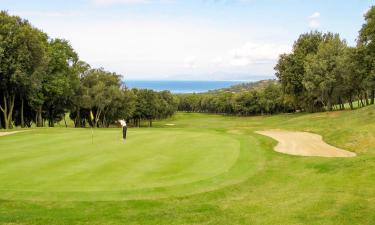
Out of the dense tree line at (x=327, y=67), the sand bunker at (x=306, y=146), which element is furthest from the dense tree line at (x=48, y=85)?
the dense tree line at (x=327, y=67)

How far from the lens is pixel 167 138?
80.4 ft

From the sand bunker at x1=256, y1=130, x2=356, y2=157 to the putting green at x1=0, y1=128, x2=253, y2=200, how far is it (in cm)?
332

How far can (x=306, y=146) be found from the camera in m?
23.6

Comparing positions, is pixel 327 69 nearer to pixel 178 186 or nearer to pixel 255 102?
pixel 178 186

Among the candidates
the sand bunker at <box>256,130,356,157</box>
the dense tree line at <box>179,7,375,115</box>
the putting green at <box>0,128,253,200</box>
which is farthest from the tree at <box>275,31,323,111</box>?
the putting green at <box>0,128,253,200</box>

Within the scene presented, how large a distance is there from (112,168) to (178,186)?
11.4 ft

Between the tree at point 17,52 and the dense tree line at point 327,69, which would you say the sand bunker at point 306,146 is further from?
the tree at point 17,52

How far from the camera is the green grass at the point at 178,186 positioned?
10.5 m

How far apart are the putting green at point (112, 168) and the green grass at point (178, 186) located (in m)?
0.04

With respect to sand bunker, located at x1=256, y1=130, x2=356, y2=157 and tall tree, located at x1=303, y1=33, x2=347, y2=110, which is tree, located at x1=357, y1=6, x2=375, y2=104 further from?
sand bunker, located at x1=256, y1=130, x2=356, y2=157

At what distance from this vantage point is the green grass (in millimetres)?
10461

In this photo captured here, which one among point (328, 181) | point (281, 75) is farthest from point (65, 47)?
point (328, 181)

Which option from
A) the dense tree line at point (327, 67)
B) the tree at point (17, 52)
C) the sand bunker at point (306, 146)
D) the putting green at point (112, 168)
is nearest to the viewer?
the putting green at point (112, 168)

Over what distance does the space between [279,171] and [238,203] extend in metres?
5.63
